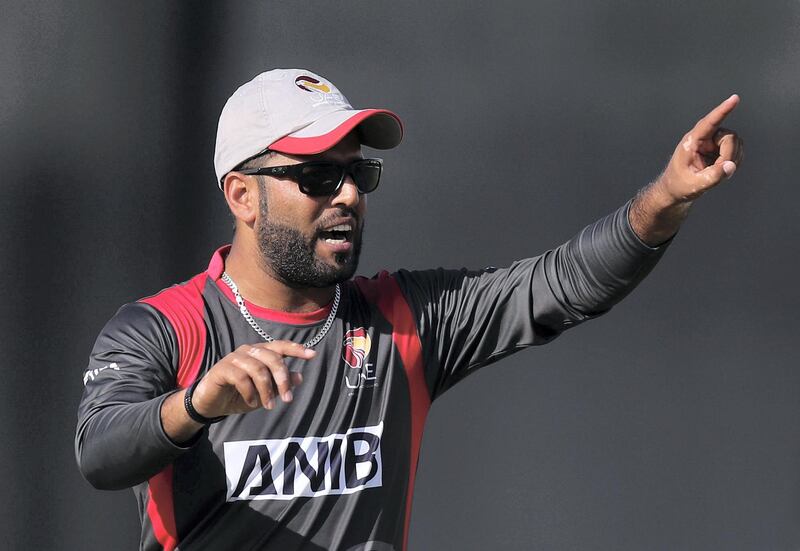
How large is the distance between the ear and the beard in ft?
0.26

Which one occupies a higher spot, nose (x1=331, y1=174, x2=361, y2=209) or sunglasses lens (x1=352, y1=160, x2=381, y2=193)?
sunglasses lens (x1=352, y1=160, x2=381, y2=193)

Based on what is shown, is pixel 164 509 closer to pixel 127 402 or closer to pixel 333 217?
pixel 127 402

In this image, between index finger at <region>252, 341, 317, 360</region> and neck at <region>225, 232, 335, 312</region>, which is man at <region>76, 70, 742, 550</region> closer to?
neck at <region>225, 232, 335, 312</region>

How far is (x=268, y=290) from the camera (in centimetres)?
208

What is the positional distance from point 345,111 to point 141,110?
1.21 metres

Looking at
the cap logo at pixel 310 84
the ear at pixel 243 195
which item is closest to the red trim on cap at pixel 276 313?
the ear at pixel 243 195

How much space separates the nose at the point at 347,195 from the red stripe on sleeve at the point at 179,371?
1.05 feet

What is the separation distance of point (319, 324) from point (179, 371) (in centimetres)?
28

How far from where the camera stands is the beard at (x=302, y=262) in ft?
6.69

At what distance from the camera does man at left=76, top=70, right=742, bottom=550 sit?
1.91 metres

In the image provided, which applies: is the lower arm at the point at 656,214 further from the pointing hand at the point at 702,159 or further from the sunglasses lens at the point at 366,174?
the sunglasses lens at the point at 366,174

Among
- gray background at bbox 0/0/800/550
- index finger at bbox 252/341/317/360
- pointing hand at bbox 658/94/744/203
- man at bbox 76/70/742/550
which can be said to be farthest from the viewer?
gray background at bbox 0/0/800/550

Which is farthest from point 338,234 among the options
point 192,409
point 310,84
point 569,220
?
point 569,220

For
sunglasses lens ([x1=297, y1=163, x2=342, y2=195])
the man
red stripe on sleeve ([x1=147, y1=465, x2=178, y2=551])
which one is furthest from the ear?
red stripe on sleeve ([x1=147, y1=465, x2=178, y2=551])
